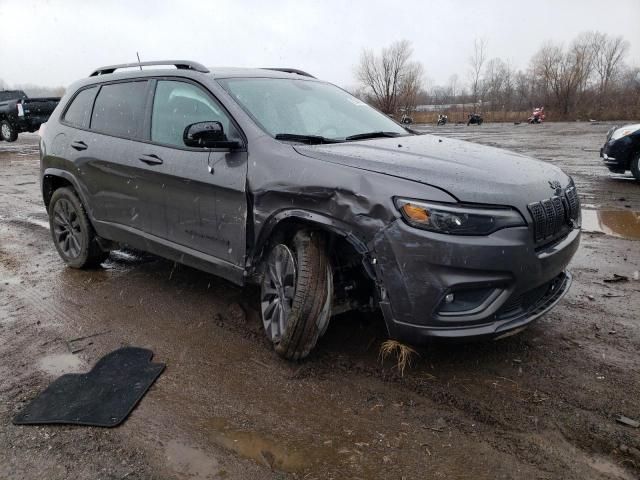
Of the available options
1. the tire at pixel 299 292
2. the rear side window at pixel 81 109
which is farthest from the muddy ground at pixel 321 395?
the rear side window at pixel 81 109

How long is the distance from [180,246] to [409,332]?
1.95 metres

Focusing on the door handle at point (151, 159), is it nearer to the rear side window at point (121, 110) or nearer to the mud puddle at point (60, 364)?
the rear side window at point (121, 110)

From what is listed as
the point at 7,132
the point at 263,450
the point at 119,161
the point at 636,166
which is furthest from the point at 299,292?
the point at 7,132

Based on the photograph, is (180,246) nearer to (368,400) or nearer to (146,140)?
(146,140)

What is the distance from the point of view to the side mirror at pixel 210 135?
3289 mm

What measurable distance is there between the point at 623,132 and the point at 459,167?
8.67 m

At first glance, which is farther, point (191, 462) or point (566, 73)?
point (566, 73)

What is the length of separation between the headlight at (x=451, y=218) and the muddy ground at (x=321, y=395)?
95cm

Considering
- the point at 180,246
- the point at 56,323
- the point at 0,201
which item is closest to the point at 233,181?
the point at 180,246

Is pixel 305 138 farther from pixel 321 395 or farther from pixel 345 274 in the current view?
pixel 321 395

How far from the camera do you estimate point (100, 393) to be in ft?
9.70

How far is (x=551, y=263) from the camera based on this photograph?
2.86 metres

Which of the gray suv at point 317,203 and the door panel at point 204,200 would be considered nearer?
the gray suv at point 317,203

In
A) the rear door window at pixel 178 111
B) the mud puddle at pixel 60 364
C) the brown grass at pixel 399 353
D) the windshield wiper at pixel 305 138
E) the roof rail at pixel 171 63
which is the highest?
the roof rail at pixel 171 63
